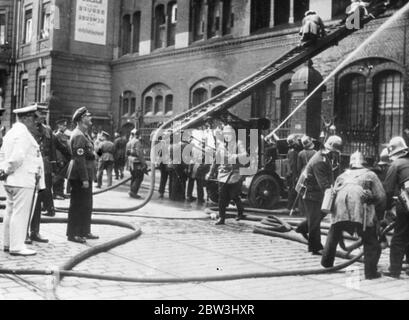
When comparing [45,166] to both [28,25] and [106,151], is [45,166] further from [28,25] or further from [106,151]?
[28,25]

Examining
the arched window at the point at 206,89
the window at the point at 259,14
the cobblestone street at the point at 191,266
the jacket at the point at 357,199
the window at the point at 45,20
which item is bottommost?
the cobblestone street at the point at 191,266

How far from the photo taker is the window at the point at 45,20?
30.0 meters

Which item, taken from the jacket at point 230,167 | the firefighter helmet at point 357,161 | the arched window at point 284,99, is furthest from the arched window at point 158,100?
the firefighter helmet at point 357,161

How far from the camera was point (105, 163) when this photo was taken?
1714 cm

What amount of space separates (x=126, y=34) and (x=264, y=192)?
19655mm

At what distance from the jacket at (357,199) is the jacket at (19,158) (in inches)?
153

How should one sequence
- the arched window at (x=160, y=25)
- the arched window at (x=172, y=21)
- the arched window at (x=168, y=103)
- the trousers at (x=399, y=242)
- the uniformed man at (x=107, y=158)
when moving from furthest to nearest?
the arched window at (x=160, y=25)
the arched window at (x=168, y=103)
the arched window at (x=172, y=21)
the uniformed man at (x=107, y=158)
the trousers at (x=399, y=242)

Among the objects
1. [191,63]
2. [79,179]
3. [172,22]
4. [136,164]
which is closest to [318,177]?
[79,179]

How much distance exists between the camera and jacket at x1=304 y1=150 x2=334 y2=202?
770 centimetres

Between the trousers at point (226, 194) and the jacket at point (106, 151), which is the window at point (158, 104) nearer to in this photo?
the jacket at point (106, 151)

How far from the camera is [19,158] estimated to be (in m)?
7.00

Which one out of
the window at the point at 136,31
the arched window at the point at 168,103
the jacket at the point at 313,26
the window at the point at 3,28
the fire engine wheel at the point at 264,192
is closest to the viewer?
the fire engine wheel at the point at 264,192

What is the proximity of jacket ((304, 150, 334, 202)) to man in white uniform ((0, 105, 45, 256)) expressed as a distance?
148 inches

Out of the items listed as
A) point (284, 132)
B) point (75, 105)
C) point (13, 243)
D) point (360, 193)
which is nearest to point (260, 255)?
point (360, 193)
